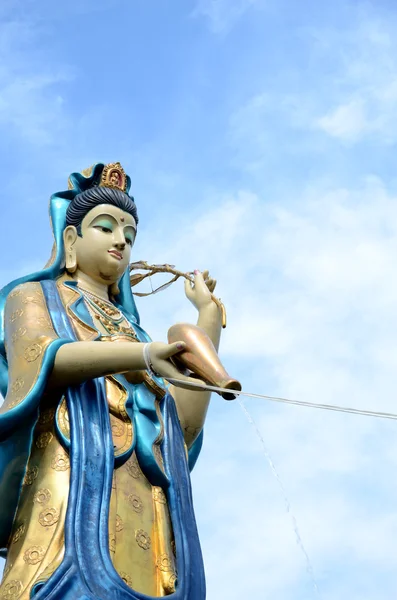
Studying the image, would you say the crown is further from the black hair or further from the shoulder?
the shoulder

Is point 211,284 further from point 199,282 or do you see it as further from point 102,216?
point 102,216

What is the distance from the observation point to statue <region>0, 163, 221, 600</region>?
6199 millimetres

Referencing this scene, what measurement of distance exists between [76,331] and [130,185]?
1.46 m

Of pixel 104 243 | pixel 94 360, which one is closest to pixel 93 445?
pixel 94 360

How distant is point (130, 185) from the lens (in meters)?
8.32

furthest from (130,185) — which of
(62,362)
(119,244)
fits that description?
(62,362)

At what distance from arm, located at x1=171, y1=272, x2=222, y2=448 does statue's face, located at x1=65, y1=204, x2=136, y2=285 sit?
0.59 m

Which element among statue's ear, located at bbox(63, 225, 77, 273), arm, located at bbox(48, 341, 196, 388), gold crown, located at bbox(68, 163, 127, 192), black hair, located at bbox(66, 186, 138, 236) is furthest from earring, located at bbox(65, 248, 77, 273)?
arm, located at bbox(48, 341, 196, 388)

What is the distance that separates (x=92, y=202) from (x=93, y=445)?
79.1 inches

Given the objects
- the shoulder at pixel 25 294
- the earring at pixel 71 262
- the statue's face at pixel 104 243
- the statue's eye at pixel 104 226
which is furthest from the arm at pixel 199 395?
the shoulder at pixel 25 294

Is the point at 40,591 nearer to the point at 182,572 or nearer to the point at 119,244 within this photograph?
the point at 182,572

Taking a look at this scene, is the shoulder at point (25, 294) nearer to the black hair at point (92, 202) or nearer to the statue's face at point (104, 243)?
the statue's face at point (104, 243)

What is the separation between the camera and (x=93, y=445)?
6.63m

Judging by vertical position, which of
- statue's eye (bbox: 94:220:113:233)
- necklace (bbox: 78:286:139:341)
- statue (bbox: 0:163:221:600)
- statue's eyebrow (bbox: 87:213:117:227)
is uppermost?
statue's eyebrow (bbox: 87:213:117:227)
